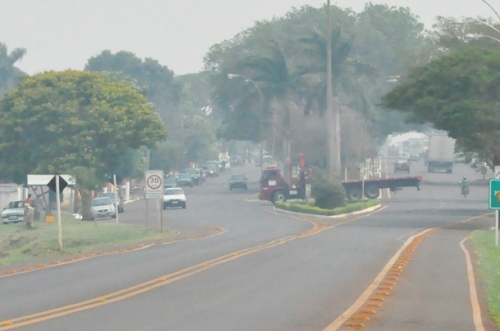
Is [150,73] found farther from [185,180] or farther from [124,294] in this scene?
[124,294]

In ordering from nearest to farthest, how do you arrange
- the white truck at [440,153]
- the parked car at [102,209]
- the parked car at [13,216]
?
1. the parked car at [13,216]
2. the parked car at [102,209]
3. the white truck at [440,153]

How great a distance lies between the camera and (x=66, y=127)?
56156mm

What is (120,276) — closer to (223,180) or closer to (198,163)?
(223,180)

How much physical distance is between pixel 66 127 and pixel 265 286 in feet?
131

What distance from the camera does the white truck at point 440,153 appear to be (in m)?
102

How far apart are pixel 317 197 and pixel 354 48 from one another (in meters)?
56.6

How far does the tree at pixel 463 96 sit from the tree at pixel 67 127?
18753 mm

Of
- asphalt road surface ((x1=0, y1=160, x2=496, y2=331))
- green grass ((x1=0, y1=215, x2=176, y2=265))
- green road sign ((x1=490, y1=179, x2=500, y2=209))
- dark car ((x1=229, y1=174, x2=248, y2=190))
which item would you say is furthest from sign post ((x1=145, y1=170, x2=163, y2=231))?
dark car ((x1=229, y1=174, x2=248, y2=190))

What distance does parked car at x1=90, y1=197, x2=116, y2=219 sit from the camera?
186 feet

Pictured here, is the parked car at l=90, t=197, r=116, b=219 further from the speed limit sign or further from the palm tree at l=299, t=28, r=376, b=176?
the palm tree at l=299, t=28, r=376, b=176

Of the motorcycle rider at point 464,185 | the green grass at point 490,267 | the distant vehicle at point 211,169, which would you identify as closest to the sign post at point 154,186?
the green grass at point 490,267

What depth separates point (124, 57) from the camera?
125 metres

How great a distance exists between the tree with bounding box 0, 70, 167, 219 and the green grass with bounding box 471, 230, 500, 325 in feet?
88.1

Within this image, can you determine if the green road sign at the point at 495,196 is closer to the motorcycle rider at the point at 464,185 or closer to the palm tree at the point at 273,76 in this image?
the motorcycle rider at the point at 464,185
